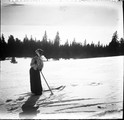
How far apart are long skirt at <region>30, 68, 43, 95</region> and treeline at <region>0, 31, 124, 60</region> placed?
0.37 metres

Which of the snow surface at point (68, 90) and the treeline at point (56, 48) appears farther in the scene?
the treeline at point (56, 48)

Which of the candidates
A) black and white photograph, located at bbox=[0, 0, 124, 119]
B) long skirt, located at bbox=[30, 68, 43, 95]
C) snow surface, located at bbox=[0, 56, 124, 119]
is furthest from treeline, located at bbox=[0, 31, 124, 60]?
long skirt, located at bbox=[30, 68, 43, 95]

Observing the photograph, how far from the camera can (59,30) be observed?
2.92 m

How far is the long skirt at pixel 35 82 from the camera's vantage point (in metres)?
2.86

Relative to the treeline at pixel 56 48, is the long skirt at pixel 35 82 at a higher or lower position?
lower

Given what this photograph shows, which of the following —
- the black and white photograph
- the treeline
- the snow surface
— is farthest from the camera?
the treeline

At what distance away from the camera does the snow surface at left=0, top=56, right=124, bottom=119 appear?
256 cm

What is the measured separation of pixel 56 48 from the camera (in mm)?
3023

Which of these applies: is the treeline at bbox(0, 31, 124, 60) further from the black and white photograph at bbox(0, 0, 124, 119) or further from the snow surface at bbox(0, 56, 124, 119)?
the snow surface at bbox(0, 56, 124, 119)

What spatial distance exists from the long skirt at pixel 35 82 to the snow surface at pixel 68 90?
3.8 inches

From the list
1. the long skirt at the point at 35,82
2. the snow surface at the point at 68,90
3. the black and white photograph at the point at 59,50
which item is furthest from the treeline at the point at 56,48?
the long skirt at the point at 35,82

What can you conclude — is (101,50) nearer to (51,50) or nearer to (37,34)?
(51,50)

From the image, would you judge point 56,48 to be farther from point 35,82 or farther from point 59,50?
point 35,82

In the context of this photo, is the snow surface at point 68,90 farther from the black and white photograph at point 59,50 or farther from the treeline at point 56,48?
the treeline at point 56,48
